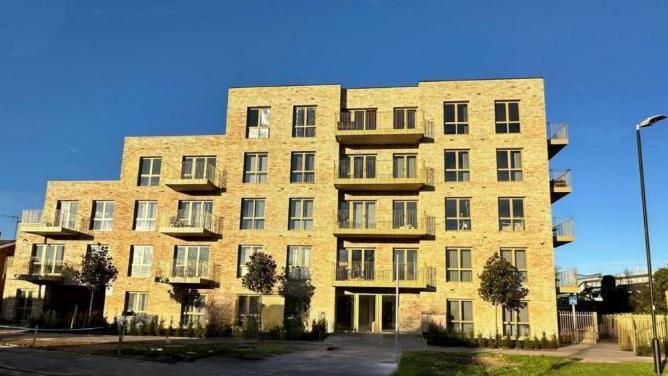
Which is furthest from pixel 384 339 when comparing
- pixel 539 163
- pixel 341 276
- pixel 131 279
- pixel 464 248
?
pixel 131 279

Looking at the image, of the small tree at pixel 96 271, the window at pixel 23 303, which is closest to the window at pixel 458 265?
the small tree at pixel 96 271

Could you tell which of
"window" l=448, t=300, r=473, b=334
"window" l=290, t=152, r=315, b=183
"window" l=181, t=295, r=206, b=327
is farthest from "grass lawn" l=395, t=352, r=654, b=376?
"window" l=181, t=295, r=206, b=327

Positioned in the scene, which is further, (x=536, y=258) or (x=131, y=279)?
(x=131, y=279)

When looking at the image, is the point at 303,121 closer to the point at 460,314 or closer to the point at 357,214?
the point at 357,214

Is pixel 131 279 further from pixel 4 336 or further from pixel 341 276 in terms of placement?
pixel 341 276

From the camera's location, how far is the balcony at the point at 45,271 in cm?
3412

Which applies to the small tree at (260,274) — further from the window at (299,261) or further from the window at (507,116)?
the window at (507,116)

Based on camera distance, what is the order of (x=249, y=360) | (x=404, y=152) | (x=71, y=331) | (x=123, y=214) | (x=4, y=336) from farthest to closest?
(x=123, y=214)
(x=404, y=152)
(x=71, y=331)
(x=4, y=336)
(x=249, y=360)

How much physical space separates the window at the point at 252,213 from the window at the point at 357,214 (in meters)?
4.84

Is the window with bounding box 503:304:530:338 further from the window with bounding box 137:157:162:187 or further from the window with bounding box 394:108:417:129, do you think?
the window with bounding box 137:157:162:187

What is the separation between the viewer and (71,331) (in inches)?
1190

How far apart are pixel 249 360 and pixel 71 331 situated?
16583mm

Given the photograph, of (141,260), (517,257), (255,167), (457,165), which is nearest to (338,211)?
(255,167)

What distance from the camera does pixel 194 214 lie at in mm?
34375
